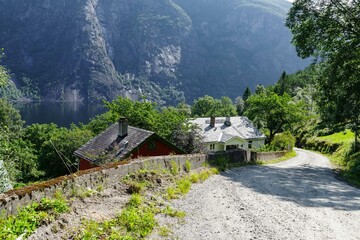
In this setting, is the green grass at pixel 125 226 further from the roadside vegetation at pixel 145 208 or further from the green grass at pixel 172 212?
the green grass at pixel 172 212

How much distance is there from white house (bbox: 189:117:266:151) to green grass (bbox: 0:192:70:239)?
151 ft

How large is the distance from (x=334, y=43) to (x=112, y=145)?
18.5 meters

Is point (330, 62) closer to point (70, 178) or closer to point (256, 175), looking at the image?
point (256, 175)

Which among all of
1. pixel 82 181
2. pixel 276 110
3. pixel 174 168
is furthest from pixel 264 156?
pixel 276 110

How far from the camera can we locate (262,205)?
1201 centimetres

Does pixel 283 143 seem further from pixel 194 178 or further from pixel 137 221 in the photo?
pixel 137 221

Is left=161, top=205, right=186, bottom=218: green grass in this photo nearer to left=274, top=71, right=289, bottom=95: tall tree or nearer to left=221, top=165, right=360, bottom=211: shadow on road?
left=221, top=165, right=360, bottom=211: shadow on road

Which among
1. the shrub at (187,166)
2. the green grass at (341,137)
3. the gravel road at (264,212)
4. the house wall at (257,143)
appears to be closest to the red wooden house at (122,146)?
the shrub at (187,166)

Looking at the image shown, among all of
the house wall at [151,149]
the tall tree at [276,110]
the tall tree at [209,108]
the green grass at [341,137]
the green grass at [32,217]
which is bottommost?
the green grass at [32,217]

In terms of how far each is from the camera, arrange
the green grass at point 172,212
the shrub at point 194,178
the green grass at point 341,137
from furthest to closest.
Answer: the green grass at point 341,137 → the shrub at point 194,178 → the green grass at point 172,212

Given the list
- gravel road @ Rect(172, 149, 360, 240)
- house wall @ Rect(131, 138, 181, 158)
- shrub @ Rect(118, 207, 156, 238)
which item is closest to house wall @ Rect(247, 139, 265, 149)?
house wall @ Rect(131, 138, 181, 158)

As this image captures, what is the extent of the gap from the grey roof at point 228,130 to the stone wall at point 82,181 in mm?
41005

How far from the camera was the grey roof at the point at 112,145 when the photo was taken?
26.5m

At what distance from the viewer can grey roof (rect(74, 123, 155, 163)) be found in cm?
2645
